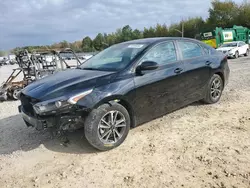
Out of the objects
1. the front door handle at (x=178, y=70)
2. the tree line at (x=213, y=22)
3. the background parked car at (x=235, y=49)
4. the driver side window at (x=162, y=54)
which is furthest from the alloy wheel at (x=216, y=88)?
the tree line at (x=213, y=22)

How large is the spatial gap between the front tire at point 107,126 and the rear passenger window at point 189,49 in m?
1.88

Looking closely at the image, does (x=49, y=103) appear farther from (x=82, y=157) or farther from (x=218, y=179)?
(x=218, y=179)

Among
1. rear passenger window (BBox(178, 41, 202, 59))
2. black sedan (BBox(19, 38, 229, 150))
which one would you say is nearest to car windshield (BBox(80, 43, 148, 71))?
black sedan (BBox(19, 38, 229, 150))

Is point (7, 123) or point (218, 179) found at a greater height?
point (7, 123)

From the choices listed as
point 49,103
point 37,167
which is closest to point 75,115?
point 49,103

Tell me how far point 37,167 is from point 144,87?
200 centimetres

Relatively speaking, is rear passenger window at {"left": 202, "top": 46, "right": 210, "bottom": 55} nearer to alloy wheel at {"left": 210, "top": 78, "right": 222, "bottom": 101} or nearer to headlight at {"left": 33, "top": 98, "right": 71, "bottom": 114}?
alloy wheel at {"left": 210, "top": 78, "right": 222, "bottom": 101}

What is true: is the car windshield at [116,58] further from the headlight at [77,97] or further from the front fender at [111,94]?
the headlight at [77,97]

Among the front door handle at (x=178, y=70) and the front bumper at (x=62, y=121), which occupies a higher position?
the front door handle at (x=178, y=70)

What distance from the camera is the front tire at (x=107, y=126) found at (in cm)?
345

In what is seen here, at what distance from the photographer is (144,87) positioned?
399 cm

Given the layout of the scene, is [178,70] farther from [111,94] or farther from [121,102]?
[111,94]

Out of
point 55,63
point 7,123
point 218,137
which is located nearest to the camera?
point 218,137

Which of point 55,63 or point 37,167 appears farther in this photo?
point 55,63
